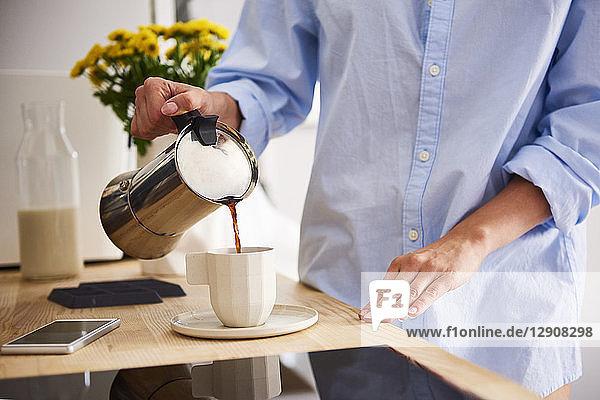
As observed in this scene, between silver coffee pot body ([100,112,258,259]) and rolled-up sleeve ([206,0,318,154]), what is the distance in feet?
0.92

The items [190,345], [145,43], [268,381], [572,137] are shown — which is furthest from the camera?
[145,43]

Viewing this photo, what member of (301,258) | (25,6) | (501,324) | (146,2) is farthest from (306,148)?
(501,324)

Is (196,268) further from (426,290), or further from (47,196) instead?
(47,196)

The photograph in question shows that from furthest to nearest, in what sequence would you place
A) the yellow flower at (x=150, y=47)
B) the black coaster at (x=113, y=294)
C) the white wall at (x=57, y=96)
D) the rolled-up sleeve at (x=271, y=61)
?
the white wall at (x=57, y=96)
the yellow flower at (x=150, y=47)
the rolled-up sleeve at (x=271, y=61)
the black coaster at (x=113, y=294)

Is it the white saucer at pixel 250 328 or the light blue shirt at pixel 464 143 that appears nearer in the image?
the white saucer at pixel 250 328

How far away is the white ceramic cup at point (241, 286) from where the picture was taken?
0.72 metres

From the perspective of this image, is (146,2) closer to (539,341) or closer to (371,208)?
(371,208)

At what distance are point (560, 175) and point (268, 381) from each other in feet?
1.78

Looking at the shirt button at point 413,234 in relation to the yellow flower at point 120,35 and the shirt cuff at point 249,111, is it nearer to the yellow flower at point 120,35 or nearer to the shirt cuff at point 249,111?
the shirt cuff at point 249,111

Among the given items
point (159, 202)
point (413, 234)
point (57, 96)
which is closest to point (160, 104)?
point (159, 202)

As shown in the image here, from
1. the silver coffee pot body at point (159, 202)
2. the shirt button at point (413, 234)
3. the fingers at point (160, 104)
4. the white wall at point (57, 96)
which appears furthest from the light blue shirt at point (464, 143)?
the white wall at point (57, 96)

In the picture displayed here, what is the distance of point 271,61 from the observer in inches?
45.3

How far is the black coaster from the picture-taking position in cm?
97

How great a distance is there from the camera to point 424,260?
795 mm
